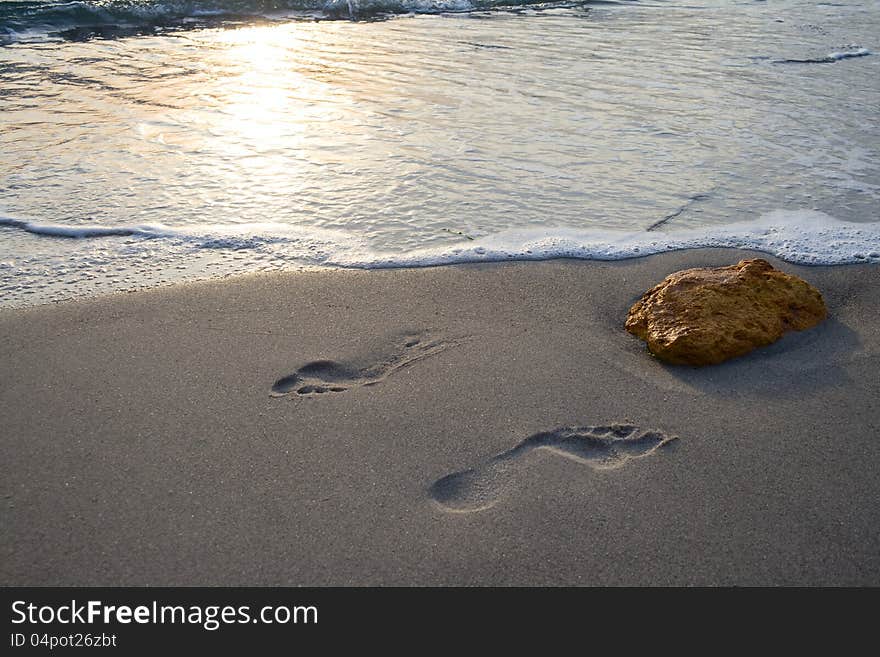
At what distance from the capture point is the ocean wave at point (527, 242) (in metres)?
3.41

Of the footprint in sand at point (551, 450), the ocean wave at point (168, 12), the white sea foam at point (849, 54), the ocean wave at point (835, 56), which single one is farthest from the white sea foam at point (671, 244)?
the ocean wave at point (168, 12)

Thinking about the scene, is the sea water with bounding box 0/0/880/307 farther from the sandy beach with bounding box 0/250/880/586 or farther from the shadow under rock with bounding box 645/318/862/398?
the shadow under rock with bounding box 645/318/862/398

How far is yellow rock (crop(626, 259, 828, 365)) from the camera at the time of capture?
2609 mm

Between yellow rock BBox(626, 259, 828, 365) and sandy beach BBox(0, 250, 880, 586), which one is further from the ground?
yellow rock BBox(626, 259, 828, 365)

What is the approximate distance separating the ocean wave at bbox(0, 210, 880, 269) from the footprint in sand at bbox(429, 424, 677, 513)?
A: 1.32m

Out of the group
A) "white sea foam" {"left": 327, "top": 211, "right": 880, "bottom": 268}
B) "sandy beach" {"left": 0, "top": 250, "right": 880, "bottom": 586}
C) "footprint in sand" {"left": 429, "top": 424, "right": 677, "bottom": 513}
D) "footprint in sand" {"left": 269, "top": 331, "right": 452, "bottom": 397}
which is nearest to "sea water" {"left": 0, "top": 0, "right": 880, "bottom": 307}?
"white sea foam" {"left": 327, "top": 211, "right": 880, "bottom": 268}

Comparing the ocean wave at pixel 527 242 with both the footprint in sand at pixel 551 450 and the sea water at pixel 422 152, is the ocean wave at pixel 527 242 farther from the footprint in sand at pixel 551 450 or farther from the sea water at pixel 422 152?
the footprint in sand at pixel 551 450

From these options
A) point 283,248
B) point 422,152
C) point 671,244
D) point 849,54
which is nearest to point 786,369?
point 671,244

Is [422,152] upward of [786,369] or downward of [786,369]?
upward

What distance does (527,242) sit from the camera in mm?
3555

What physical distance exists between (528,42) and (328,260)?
19.6ft

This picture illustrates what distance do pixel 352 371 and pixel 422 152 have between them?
2.51 m

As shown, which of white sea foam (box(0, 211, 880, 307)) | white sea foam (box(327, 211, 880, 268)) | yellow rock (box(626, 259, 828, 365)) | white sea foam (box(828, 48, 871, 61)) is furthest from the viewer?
white sea foam (box(828, 48, 871, 61))

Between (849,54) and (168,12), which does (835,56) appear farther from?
(168,12)
